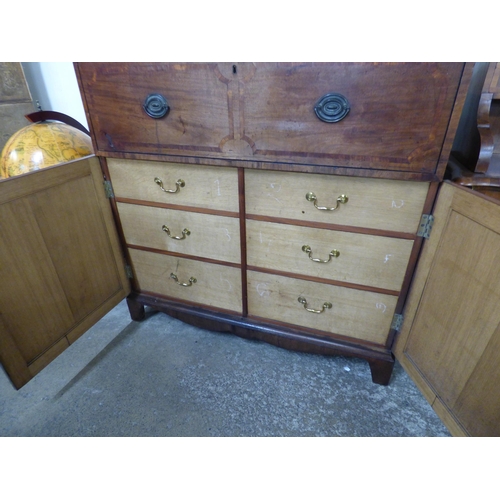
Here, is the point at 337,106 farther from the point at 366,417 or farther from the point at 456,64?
the point at 366,417

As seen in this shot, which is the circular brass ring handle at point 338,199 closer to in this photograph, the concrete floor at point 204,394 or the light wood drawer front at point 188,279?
the light wood drawer front at point 188,279

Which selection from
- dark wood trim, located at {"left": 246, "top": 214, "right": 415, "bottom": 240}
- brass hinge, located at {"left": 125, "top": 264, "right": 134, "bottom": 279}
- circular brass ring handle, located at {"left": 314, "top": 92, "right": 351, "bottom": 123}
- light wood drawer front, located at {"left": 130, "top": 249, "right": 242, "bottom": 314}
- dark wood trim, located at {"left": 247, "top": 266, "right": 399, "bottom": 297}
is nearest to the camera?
circular brass ring handle, located at {"left": 314, "top": 92, "right": 351, "bottom": 123}

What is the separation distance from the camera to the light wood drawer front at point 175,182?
1.04 metres

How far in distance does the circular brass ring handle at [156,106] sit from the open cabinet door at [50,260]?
304 mm

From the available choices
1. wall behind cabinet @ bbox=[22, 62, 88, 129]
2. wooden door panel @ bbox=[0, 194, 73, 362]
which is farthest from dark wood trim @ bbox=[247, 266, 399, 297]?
wall behind cabinet @ bbox=[22, 62, 88, 129]

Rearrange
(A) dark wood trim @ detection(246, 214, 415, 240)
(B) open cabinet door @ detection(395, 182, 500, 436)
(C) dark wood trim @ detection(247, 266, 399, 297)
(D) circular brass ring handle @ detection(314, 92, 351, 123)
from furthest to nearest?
1. (C) dark wood trim @ detection(247, 266, 399, 297)
2. (A) dark wood trim @ detection(246, 214, 415, 240)
3. (D) circular brass ring handle @ detection(314, 92, 351, 123)
4. (B) open cabinet door @ detection(395, 182, 500, 436)

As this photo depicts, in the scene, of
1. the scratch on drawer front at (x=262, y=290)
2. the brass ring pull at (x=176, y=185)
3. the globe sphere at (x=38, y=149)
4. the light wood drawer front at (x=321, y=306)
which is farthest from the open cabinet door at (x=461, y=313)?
the globe sphere at (x=38, y=149)

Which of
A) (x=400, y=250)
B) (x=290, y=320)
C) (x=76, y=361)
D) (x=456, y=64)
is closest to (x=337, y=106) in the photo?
(x=456, y=64)

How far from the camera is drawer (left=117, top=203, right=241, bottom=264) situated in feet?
3.71

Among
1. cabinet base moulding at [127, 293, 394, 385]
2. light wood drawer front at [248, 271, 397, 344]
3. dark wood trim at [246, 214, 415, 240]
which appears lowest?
cabinet base moulding at [127, 293, 394, 385]

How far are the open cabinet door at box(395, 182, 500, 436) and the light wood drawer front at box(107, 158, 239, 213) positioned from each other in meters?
0.63

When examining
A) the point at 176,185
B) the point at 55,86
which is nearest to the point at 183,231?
the point at 176,185

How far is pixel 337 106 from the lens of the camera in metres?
0.81

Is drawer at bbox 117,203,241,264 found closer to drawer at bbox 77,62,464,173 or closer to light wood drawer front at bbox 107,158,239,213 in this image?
light wood drawer front at bbox 107,158,239,213
